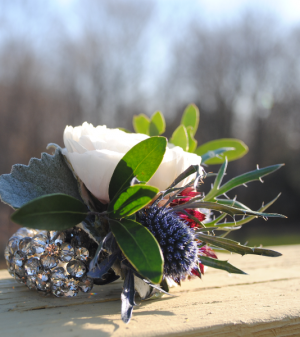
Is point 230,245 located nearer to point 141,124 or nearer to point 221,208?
point 221,208

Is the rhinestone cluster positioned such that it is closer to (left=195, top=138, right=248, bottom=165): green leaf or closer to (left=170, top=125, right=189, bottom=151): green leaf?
(left=170, top=125, right=189, bottom=151): green leaf

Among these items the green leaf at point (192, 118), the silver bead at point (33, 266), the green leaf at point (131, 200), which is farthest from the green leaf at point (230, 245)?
the green leaf at point (192, 118)

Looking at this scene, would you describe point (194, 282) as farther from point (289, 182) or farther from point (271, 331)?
point (289, 182)

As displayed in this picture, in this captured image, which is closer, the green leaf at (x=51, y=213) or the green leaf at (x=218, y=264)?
the green leaf at (x=51, y=213)

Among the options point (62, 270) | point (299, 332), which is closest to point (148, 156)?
point (62, 270)

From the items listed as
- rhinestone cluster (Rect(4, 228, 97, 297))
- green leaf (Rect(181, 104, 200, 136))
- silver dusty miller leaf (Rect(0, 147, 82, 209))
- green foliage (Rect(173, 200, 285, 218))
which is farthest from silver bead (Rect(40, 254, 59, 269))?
green leaf (Rect(181, 104, 200, 136))

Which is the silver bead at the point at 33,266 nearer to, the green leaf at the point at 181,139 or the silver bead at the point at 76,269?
the silver bead at the point at 76,269
